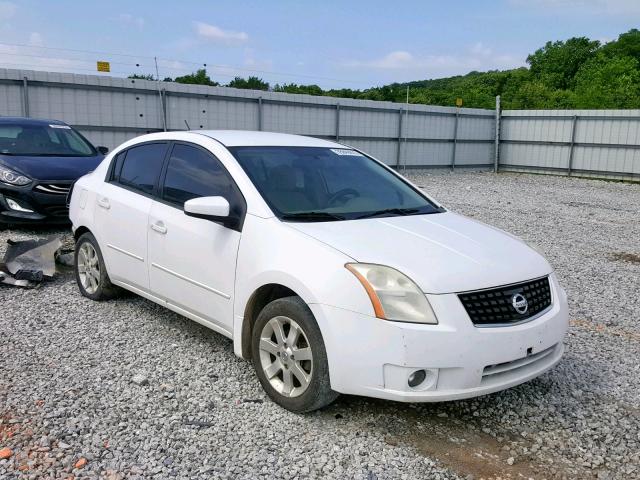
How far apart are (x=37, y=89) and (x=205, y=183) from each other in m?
12.4

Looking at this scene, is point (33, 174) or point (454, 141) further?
point (454, 141)

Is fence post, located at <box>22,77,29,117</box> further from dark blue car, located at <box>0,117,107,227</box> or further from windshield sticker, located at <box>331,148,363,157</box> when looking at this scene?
windshield sticker, located at <box>331,148,363,157</box>

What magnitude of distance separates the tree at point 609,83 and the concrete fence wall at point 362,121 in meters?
8.06

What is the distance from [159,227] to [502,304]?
2.49 m

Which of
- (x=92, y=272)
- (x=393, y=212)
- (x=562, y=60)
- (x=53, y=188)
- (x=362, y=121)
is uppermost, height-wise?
(x=562, y=60)

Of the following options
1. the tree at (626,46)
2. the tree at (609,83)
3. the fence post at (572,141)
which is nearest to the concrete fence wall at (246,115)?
the fence post at (572,141)

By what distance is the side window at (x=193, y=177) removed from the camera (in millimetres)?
4090

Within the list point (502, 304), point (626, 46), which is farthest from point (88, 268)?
point (626, 46)

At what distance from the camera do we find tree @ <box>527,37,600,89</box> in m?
50.7

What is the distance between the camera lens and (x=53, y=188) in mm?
8102

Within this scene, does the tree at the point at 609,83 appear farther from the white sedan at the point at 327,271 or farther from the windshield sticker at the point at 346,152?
the white sedan at the point at 327,271

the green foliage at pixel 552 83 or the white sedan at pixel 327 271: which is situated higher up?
the green foliage at pixel 552 83

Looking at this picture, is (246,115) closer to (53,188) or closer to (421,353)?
(53,188)

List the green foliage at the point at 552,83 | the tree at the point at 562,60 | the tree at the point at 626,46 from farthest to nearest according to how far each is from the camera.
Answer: the tree at the point at 562,60, the tree at the point at 626,46, the green foliage at the point at 552,83
